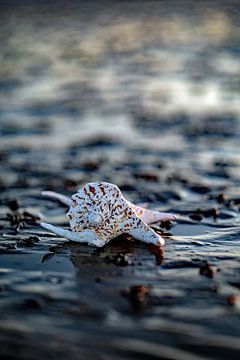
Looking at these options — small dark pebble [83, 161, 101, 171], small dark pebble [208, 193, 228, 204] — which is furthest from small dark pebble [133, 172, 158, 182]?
small dark pebble [208, 193, 228, 204]

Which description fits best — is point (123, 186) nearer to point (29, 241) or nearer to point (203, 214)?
point (203, 214)

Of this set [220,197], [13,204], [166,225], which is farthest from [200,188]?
[13,204]

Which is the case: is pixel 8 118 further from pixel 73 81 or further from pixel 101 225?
pixel 101 225

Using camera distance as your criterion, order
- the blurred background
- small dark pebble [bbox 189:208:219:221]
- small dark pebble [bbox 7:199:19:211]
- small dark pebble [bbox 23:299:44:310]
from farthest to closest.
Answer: the blurred background
small dark pebble [bbox 7:199:19:211]
small dark pebble [bbox 189:208:219:221]
small dark pebble [bbox 23:299:44:310]

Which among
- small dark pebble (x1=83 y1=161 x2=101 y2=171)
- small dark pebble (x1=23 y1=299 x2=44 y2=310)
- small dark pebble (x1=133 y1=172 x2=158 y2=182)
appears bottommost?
small dark pebble (x1=23 y1=299 x2=44 y2=310)

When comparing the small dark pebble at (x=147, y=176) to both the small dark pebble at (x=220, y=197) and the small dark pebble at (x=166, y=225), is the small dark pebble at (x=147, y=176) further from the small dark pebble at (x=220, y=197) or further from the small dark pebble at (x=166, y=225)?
the small dark pebble at (x=166, y=225)

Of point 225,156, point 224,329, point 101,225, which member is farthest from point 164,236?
point 225,156

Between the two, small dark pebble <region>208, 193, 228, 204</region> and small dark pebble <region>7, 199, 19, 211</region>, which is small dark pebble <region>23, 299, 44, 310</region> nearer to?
small dark pebble <region>7, 199, 19, 211</region>

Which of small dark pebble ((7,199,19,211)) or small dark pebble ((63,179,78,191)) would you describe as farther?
small dark pebble ((63,179,78,191))
